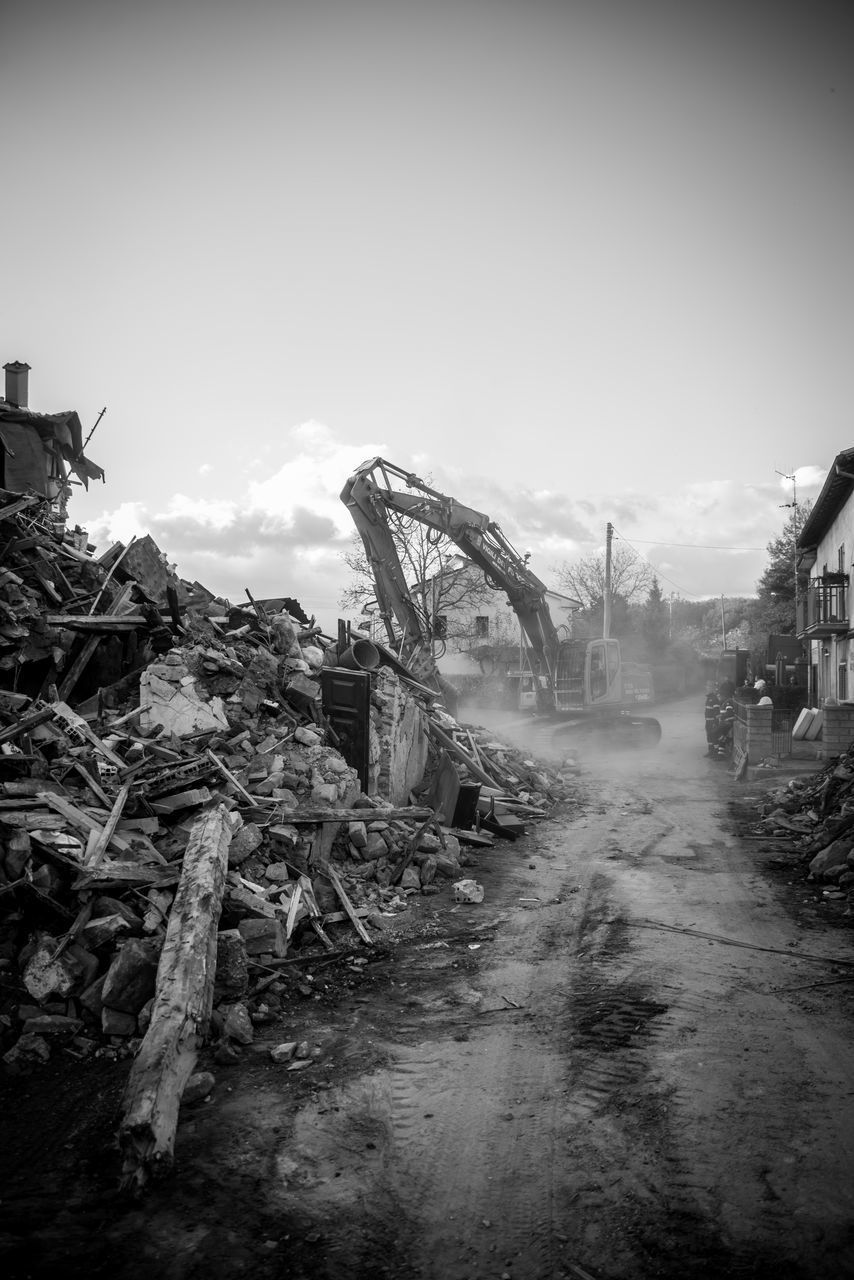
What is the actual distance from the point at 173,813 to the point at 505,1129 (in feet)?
13.7

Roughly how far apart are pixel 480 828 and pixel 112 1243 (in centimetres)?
826

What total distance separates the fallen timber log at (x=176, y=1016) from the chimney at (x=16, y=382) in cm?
1903

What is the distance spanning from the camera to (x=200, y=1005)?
15.4ft

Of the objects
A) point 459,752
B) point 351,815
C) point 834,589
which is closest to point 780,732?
point 459,752

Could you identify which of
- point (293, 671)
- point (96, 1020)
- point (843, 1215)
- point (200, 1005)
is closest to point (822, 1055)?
point (843, 1215)

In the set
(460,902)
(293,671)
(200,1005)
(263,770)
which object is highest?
(293,671)

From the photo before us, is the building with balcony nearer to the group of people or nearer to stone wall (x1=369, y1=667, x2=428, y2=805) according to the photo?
the group of people

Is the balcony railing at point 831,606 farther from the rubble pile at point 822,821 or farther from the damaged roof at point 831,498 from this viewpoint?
the rubble pile at point 822,821

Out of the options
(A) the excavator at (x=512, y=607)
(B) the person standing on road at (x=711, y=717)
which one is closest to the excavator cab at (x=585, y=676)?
(A) the excavator at (x=512, y=607)

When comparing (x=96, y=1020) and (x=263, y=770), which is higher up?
(x=263, y=770)

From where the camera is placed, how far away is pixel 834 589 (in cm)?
2616

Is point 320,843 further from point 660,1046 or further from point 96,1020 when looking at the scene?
point 660,1046

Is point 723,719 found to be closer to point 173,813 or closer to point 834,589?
point 834,589

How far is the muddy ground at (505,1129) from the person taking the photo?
321 cm
